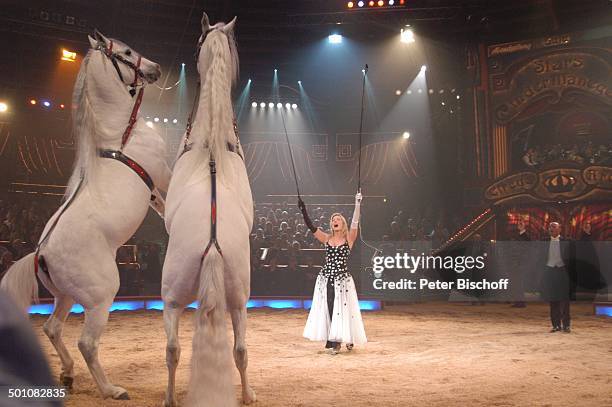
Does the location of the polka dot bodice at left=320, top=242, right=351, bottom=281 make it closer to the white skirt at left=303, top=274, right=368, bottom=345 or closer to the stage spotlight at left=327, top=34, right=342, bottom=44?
the white skirt at left=303, top=274, right=368, bottom=345

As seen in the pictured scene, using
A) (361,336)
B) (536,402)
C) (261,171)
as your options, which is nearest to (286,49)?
(261,171)

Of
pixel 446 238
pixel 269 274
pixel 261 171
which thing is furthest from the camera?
pixel 261 171

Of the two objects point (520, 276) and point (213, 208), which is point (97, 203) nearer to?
point (213, 208)

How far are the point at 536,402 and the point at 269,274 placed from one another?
8.57 meters

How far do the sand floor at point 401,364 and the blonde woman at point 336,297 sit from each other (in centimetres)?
26

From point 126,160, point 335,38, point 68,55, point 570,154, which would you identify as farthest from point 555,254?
point 68,55

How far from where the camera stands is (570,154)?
14852 millimetres

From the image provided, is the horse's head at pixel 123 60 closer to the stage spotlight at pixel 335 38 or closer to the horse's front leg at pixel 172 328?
the horse's front leg at pixel 172 328

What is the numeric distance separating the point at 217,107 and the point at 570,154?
1383cm

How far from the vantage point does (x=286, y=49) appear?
18766 millimetres

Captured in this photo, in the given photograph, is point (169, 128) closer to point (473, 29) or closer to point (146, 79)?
point (473, 29)

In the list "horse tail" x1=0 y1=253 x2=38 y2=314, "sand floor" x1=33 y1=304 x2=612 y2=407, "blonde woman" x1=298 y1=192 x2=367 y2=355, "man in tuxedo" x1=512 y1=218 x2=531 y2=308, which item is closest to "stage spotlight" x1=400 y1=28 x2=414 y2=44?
"man in tuxedo" x1=512 y1=218 x2=531 y2=308

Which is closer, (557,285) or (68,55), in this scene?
(557,285)

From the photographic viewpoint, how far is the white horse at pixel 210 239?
10.3ft
